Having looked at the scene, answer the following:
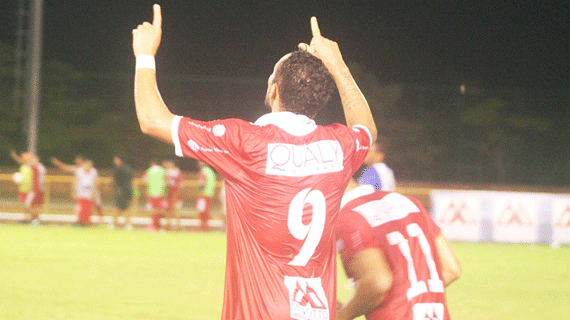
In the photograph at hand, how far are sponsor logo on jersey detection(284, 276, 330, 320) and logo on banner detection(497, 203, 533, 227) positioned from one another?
14.9m

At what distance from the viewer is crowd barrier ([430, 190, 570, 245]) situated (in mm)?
16484

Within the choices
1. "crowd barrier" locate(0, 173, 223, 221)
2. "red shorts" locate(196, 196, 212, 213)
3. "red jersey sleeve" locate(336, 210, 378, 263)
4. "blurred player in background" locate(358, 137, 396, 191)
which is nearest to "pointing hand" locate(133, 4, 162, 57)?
"red jersey sleeve" locate(336, 210, 378, 263)

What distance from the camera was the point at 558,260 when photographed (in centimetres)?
1372

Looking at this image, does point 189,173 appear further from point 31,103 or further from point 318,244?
point 318,244

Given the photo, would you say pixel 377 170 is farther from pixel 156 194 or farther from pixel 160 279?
pixel 156 194

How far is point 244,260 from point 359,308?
2.37 feet

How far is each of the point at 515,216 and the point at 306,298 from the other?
1526 cm

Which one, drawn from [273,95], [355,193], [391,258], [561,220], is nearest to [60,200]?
[561,220]

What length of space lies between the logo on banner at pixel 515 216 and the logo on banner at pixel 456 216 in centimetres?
65

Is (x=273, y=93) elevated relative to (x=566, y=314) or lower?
elevated

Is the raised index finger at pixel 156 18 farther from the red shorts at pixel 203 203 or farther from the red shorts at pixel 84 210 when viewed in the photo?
the red shorts at pixel 84 210

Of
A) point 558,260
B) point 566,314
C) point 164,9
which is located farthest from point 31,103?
point 164,9

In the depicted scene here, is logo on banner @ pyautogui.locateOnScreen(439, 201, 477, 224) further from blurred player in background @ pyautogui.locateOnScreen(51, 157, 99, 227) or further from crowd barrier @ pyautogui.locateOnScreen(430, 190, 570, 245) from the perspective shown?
blurred player in background @ pyautogui.locateOnScreen(51, 157, 99, 227)

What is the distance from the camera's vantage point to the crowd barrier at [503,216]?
16484 mm
